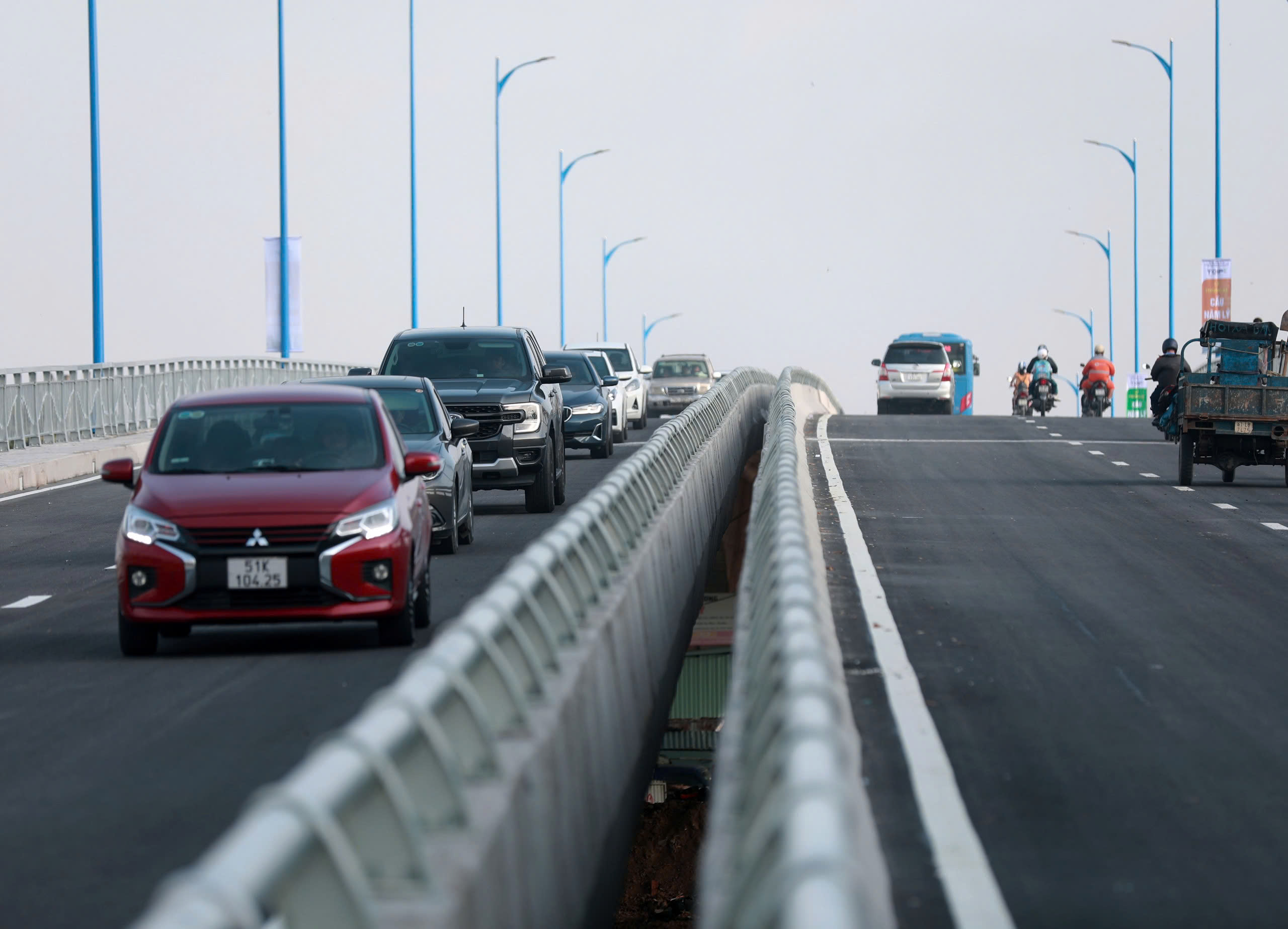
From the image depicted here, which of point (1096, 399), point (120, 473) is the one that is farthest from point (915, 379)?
point (120, 473)

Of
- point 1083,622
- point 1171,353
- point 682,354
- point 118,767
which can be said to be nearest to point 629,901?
point 682,354

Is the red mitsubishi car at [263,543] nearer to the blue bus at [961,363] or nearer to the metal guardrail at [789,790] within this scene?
the metal guardrail at [789,790]

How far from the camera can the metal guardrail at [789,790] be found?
3486mm

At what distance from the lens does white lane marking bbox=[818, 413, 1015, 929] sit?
6.48 meters

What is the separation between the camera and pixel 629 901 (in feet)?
158

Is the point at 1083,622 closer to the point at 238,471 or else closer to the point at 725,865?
the point at 238,471

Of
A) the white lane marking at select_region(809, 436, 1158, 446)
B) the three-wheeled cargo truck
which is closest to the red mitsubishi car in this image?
the three-wheeled cargo truck

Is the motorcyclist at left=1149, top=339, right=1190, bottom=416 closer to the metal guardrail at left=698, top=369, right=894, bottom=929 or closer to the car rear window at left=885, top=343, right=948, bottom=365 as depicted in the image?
the metal guardrail at left=698, top=369, right=894, bottom=929

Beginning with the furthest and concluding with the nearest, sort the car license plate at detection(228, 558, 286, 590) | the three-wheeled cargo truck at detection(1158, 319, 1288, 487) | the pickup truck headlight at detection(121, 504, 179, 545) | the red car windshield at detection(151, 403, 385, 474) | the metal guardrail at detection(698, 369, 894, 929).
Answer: the three-wheeled cargo truck at detection(1158, 319, 1288, 487)
the red car windshield at detection(151, 403, 385, 474)
the pickup truck headlight at detection(121, 504, 179, 545)
the car license plate at detection(228, 558, 286, 590)
the metal guardrail at detection(698, 369, 894, 929)

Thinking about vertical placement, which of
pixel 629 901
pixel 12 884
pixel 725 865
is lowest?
pixel 629 901

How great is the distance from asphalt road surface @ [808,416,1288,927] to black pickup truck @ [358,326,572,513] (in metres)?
2.94

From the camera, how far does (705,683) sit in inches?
1773

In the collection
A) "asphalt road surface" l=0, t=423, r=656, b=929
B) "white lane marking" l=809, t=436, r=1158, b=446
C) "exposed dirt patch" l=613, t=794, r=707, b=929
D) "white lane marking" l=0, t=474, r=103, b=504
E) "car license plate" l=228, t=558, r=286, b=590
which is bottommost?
"exposed dirt patch" l=613, t=794, r=707, b=929

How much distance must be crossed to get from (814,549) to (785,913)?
8.94 metres
